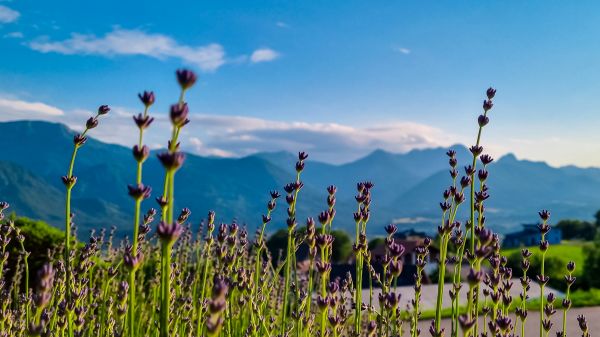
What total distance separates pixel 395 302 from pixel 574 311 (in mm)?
11623

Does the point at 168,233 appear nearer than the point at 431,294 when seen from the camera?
Yes

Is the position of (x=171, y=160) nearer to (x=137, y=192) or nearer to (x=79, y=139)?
(x=137, y=192)

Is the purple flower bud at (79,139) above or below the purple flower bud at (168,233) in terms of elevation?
above

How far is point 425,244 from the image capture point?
3.25 m

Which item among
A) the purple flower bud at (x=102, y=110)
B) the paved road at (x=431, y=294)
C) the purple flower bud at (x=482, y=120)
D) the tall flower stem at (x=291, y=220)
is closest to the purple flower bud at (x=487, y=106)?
the purple flower bud at (x=482, y=120)

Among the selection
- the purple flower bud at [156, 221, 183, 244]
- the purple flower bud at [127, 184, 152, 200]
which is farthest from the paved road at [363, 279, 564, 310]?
the purple flower bud at [156, 221, 183, 244]

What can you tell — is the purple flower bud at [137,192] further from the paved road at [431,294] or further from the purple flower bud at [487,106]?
the paved road at [431,294]

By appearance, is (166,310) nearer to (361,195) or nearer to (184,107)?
(184,107)

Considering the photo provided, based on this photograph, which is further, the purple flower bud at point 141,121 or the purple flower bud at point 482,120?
the purple flower bud at point 482,120

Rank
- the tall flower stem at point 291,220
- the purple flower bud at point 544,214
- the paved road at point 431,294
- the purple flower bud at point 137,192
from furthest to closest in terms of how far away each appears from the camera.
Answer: the paved road at point 431,294, the purple flower bud at point 544,214, the tall flower stem at point 291,220, the purple flower bud at point 137,192

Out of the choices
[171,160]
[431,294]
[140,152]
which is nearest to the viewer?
[171,160]

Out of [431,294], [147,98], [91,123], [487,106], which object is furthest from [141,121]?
[431,294]

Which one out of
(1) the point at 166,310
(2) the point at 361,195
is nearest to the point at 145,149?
(1) the point at 166,310

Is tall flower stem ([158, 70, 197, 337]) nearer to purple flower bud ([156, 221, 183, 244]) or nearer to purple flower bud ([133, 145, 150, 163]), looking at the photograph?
purple flower bud ([156, 221, 183, 244])
